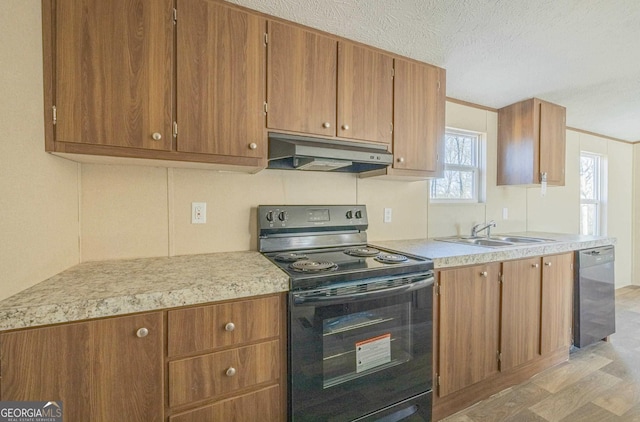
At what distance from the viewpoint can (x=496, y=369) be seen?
1.91m

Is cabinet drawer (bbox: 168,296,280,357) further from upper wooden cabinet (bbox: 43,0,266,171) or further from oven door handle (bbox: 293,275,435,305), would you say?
upper wooden cabinet (bbox: 43,0,266,171)

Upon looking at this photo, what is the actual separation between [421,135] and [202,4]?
149cm

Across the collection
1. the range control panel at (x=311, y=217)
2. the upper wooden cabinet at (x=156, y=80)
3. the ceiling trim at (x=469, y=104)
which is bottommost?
the range control panel at (x=311, y=217)

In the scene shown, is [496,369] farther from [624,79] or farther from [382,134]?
[624,79]

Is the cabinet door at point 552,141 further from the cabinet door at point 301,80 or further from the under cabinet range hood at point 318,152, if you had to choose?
the cabinet door at point 301,80

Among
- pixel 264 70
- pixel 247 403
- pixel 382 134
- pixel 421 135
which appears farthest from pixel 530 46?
pixel 247 403

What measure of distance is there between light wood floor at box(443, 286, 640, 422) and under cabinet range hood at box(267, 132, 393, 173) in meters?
1.66

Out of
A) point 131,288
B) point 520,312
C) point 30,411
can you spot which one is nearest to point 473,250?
point 520,312

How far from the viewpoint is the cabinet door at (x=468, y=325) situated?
1.68m

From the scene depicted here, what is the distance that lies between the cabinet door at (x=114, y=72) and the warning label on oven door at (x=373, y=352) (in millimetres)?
1332

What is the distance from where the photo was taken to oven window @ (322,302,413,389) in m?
1.30

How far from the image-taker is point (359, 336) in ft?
4.47

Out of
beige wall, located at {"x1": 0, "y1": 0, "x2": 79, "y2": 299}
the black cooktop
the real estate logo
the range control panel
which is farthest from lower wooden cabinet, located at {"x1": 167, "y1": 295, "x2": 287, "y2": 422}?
A: the range control panel

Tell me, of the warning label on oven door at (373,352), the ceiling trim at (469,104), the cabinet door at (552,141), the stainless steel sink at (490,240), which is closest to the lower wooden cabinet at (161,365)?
the warning label on oven door at (373,352)
